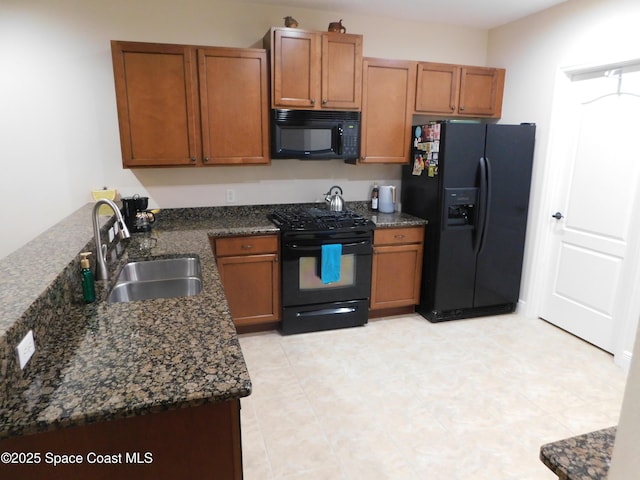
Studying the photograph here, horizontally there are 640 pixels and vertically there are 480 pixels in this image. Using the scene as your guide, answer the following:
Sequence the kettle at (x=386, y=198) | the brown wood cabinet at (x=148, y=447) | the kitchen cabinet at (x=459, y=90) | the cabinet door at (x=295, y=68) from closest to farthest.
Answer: the brown wood cabinet at (x=148, y=447) → the cabinet door at (x=295, y=68) → the kitchen cabinet at (x=459, y=90) → the kettle at (x=386, y=198)

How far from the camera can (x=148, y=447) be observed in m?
1.08

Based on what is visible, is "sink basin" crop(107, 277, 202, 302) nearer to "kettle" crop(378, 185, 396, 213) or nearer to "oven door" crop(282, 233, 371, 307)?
"oven door" crop(282, 233, 371, 307)

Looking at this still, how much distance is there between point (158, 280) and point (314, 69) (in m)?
1.98

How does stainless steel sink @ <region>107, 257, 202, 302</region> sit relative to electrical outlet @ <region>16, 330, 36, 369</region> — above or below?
below

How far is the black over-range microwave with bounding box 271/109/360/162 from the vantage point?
3227 mm

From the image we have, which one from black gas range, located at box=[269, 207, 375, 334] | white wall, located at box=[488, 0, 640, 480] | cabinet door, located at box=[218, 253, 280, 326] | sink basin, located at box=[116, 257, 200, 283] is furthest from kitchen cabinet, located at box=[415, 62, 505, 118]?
sink basin, located at box=[116, 257, 200, 283]

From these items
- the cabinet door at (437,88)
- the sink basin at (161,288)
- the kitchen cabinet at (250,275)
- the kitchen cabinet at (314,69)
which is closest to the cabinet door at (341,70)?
the kitchen cabinet at (314,69)

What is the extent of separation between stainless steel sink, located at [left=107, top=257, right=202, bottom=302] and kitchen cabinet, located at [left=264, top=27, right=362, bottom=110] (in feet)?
4.90

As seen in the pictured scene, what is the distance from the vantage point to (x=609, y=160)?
3037 mm

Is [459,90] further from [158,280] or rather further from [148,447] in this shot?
[148,447]

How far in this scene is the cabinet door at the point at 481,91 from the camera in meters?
3.69

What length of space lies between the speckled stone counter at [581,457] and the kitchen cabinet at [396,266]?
2.59m

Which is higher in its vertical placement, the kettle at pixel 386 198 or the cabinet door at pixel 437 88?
the cabinet door at pixel 437 88

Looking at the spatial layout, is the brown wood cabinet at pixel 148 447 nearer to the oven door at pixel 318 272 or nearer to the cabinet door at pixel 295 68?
the oven door at pixel 318 272
